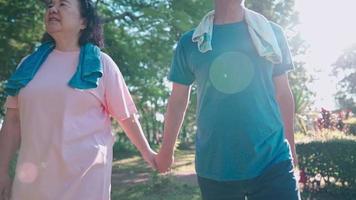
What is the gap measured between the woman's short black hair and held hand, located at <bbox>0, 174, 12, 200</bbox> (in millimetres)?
798

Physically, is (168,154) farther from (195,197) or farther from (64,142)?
(195,197)

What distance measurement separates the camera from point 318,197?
8.46 metres

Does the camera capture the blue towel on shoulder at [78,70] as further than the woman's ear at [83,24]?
No

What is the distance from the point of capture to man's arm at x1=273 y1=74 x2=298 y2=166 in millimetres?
2643

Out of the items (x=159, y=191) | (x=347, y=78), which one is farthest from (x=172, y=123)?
(x=347, y=78)

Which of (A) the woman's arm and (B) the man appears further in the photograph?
(A) the woman's arm

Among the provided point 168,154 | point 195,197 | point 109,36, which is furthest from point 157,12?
point 168,154

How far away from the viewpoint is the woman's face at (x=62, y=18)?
2.64m

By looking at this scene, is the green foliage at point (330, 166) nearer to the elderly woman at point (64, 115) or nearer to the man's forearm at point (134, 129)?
the man's forearm at point (134, 129)

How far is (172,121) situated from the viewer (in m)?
2.96

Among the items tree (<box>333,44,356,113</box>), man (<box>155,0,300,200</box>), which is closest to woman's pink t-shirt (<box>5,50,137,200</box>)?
man (<box>155,0,300,200</box>)

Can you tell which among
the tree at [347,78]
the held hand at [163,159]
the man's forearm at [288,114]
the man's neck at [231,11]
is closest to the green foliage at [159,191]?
the held hand at [163,159]

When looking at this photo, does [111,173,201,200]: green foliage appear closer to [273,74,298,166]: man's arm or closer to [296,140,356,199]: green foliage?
[296,140,356,199]: green foliage

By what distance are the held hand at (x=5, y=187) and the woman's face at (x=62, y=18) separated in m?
0.80
